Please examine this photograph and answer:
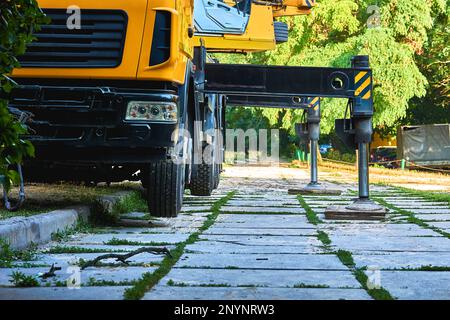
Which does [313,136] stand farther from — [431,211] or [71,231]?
[71,231]

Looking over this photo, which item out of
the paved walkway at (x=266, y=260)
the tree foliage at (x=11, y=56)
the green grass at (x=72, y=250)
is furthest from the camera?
the green grass at (x=72, y=250)

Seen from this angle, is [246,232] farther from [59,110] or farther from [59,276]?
[59,276]

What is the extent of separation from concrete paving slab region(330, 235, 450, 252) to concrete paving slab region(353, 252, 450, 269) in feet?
1.04

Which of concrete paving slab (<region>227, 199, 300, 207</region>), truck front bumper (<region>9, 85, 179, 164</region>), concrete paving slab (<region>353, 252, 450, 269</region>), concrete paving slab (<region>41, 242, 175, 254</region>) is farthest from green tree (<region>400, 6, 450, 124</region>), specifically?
concrete paving slab (<region>41, 242, 175, 254</region>)

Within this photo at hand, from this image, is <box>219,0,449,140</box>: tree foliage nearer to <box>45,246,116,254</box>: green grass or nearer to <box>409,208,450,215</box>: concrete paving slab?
<box>409,208,450,215</box>: concrete paving slab

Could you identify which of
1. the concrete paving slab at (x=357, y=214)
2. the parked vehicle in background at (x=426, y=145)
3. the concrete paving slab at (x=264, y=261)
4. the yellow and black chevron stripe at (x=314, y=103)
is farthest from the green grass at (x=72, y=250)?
the parked vehicle in background at (x=426, y=145)

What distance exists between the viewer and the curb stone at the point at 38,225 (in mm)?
6328

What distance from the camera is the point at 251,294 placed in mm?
4543

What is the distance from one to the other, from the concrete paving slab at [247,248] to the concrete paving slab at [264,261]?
269 millimetres

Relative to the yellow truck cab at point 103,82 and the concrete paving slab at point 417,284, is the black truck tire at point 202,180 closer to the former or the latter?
the yellow truck cab at point 103,82

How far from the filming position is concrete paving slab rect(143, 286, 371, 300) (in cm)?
444

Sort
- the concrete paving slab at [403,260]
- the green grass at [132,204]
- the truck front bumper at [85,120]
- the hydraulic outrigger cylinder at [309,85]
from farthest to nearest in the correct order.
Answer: the green grass at [132,204]
the hydraulic outrigger cylinder at [309,85]
the truck front bumper at [85,120]
the concrete paving slab at [403,260]

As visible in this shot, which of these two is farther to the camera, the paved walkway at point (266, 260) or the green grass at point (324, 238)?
the green grass at point (324, 238)

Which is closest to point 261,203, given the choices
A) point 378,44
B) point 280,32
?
point 280,32
